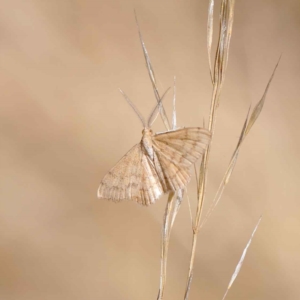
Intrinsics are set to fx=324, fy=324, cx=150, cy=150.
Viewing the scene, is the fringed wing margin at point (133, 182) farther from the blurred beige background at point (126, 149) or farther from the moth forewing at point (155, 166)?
the blurred beige background at point (126, 149)

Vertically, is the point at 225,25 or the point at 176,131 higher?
the point at 225,25

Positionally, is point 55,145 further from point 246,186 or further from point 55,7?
point 246,186

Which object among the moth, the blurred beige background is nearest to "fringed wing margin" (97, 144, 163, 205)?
the moth

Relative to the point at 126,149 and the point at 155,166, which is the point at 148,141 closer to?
the point at 155,166

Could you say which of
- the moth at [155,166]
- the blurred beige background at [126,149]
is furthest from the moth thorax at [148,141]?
the blurred beige background at [126,149]

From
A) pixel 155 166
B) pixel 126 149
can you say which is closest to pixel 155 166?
pixel 155 166

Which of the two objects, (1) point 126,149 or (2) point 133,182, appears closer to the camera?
(2) point 133,182

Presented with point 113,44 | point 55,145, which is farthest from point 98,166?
point 113,44

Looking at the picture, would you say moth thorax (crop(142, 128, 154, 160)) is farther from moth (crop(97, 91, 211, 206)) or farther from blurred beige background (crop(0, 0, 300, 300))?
blurred beige background (crop(0, 0, 300, 300))
